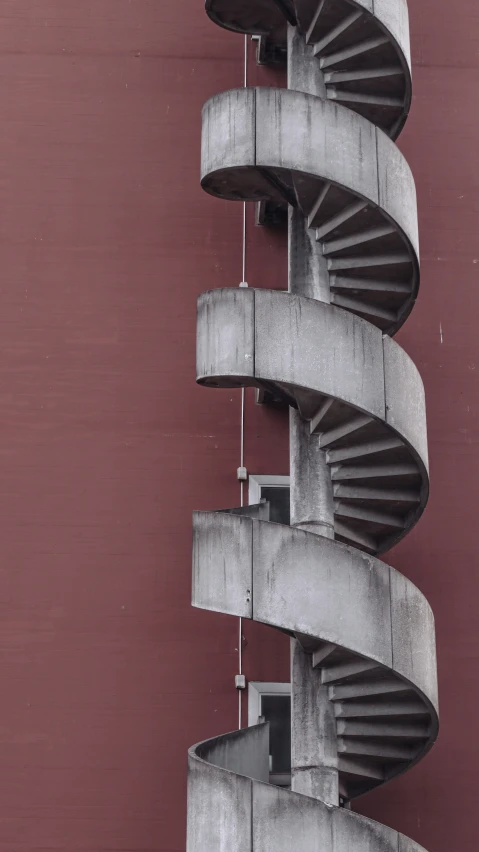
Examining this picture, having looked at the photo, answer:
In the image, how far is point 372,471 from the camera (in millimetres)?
11648

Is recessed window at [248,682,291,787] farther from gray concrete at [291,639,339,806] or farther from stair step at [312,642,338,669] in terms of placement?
stair step at [312,642,338,669]

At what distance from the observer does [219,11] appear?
13.3 m

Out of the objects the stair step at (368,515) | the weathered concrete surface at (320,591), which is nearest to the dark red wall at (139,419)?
the stair step at (368,515)

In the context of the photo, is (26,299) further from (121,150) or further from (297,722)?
(297,722)

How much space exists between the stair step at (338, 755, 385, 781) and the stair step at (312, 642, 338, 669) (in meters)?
0.68

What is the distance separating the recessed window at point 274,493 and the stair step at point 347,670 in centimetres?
174

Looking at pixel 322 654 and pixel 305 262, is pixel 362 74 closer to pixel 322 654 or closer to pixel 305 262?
pixel 305 262

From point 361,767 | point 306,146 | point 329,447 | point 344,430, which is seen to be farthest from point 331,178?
point 361,767

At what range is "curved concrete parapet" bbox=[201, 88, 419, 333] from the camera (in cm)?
1170

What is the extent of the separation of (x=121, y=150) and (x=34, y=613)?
4.08 metres

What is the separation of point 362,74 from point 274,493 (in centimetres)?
339

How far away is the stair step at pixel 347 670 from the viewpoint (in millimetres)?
10835

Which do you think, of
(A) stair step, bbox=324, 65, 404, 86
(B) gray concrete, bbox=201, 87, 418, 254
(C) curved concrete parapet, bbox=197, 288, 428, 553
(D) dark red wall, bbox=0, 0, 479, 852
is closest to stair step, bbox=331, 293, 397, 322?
(B) gray concrete, bbox=201, 87, 418, 254

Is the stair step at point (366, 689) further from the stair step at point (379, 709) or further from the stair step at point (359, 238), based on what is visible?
the stair step at point (359, 238)
